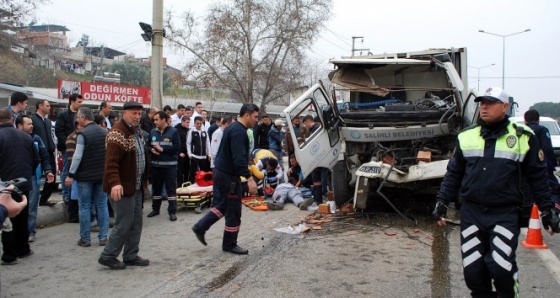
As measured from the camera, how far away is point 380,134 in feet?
24.4

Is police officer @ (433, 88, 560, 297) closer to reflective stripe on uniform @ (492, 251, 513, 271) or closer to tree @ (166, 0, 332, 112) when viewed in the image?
reflective stripe on uniform @ (492, 251, 513, 271)

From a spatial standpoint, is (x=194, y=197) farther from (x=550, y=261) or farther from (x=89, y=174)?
(x=550, y=261)

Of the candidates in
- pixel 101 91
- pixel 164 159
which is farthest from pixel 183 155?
pixel 101 91

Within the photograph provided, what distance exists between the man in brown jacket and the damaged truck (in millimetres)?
3005

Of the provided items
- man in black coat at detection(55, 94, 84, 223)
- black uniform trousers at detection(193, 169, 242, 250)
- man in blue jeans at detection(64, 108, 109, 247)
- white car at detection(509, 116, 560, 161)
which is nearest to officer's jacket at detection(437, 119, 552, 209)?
black uniform trousers at detection(193, 169, 242, 250)

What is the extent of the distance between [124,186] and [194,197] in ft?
11.1

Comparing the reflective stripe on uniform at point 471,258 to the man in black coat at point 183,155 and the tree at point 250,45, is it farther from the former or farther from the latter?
the tree at point 250,45

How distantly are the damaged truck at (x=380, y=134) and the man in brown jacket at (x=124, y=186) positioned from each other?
118 inches

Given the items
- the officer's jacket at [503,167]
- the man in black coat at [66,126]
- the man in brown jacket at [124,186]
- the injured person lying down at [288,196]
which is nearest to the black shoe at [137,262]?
the man in brown jacket at [124,186]

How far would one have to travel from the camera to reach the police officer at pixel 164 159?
7.61m

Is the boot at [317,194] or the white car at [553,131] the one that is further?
the white car at [553,131]

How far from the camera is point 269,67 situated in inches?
1359

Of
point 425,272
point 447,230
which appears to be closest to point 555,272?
point 425,272

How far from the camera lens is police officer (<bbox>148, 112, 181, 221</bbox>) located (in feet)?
25.0
